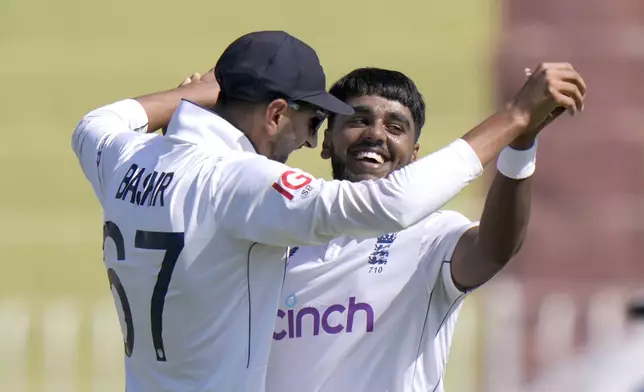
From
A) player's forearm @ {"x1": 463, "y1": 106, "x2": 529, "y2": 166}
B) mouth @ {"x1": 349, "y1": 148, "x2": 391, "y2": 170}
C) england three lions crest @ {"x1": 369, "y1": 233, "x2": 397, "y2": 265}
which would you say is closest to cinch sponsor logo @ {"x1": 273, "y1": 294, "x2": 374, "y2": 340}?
england three lions crest @ {"x1": 369, "y1": 233, "x2": 397, "y2": 265}

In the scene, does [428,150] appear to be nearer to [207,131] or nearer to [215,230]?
[207,131]

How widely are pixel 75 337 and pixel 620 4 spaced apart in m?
3.15

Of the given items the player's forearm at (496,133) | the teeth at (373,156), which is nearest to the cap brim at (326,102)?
the player's forearm at (496,133)

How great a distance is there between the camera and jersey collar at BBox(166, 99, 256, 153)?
2.88 m

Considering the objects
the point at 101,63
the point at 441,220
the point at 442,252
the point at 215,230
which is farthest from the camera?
the point at 101,63

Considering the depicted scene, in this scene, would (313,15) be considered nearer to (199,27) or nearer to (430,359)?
(199,27)

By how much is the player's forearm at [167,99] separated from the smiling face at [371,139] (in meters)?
0.33

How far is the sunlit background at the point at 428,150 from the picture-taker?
21.6ft

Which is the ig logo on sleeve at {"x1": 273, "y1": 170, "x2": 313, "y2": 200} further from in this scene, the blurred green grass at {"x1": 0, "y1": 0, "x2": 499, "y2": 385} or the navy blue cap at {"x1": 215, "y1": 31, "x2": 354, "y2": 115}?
the blurred green grass at {"x1": 0, "y1": 0, "x2": 499, "y2": 385}

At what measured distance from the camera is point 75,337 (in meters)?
6.79

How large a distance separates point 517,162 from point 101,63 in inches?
178

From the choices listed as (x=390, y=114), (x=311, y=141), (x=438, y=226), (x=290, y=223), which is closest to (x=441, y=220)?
(x=438, y=226)

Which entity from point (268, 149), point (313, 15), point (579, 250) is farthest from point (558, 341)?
point (268, 149)

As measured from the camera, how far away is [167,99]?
3494 millimetres
